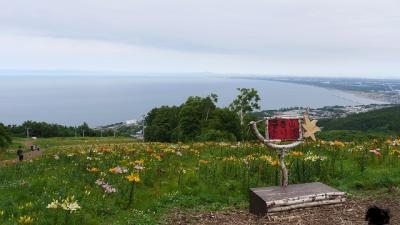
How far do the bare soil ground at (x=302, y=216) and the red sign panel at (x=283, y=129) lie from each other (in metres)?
1.55

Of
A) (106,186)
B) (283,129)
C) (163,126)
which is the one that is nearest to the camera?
(283,129)

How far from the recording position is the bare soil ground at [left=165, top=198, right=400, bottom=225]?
7.98m


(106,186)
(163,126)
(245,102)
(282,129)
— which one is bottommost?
(163,126)

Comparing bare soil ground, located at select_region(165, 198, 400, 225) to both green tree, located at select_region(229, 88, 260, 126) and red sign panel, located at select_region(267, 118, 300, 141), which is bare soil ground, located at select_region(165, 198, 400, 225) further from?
green tree, located at select_region(229, 88, 260, 126)

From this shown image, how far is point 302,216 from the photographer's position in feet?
27.0

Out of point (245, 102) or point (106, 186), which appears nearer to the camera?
point (106, 186)

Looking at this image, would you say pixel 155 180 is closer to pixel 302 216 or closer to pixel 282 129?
pixel 282 129

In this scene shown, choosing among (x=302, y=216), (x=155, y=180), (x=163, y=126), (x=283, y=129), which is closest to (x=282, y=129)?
(x=283, y=129)

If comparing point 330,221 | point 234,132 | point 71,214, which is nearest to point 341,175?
point 330,221

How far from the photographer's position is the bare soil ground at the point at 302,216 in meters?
7.98

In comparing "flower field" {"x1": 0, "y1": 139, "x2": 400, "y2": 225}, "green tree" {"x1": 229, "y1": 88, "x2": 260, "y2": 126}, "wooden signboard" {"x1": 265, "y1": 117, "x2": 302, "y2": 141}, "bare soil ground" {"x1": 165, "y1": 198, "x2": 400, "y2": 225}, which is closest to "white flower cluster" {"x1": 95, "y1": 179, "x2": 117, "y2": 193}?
"flower field" {"x1": 0, "y1": 139, "x2": 400, "y2": 225}

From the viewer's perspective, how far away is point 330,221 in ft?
26.2

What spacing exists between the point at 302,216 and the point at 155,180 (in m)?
4.23

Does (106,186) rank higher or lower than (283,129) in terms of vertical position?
lower
